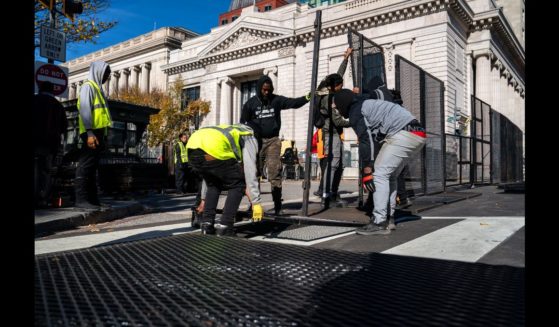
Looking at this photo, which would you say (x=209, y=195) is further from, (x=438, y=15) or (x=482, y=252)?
(x=438, y=15)

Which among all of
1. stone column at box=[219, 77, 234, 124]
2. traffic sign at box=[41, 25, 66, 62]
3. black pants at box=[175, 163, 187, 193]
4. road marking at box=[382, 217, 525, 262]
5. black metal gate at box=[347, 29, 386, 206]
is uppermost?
stone column at box=[219, 77, 234, 124]

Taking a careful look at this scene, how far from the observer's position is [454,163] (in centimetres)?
1087

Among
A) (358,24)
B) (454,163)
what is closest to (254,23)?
(358,24)

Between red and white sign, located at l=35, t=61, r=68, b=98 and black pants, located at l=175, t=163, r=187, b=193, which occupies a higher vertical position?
red and white sign, located at l=35, t=61, r=68, b=98

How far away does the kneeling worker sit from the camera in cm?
396

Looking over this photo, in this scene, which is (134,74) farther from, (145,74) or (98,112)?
(98,112)

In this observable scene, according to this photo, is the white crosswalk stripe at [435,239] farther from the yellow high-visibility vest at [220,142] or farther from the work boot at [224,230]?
the yellow high-visibility vest at [220,142]

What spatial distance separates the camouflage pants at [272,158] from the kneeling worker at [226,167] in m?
1.17

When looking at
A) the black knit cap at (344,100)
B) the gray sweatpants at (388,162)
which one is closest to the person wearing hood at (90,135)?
the black knit cap at (344,100)

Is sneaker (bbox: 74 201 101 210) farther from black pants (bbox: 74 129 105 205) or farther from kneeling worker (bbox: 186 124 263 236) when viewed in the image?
kneeling worker (bbox: 186 124 263 236)

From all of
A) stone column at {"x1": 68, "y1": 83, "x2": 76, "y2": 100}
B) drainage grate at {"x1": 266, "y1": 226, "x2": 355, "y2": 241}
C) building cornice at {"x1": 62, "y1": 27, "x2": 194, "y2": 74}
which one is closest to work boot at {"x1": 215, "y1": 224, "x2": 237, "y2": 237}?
drainage grate at {"x1": 266, "y1": 226, "x2": 355, "y2": 241}

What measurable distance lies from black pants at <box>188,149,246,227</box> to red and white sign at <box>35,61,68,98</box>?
5235mm

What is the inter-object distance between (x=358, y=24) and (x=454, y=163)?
72.4ft

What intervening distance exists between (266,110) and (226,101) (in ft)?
115
